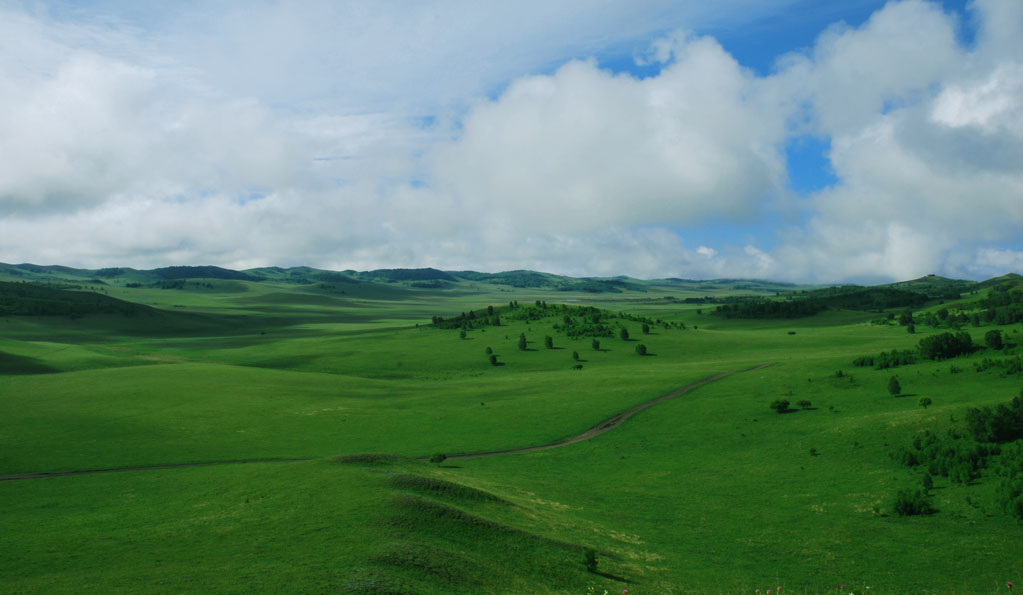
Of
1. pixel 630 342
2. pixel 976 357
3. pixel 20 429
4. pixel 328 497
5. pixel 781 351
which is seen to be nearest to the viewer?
pixel 328 497

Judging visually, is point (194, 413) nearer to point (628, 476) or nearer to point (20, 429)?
point (20, 429)

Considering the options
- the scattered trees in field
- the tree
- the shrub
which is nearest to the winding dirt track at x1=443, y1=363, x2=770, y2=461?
the scattered trees in field

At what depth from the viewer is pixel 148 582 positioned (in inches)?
868

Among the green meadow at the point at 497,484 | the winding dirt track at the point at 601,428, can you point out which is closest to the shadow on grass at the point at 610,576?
the green meadow at the point at 497,484

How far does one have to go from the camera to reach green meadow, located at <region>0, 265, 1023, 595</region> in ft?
83.9

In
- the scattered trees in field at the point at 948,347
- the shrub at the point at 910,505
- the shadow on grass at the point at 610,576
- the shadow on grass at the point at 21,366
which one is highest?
the scattered trees in field at the point at 948,347

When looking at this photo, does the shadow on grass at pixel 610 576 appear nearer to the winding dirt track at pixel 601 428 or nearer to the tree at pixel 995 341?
the winding dirt track at pixel 601 428

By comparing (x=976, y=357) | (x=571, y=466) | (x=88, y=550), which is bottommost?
(x=571, y=466)

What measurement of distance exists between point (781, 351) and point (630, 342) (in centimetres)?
3739

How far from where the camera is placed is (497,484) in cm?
4341

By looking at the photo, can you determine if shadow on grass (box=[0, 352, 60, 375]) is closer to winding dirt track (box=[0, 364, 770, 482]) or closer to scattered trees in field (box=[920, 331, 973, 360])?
winding dirt track (box=[0, 364, 770, 482])

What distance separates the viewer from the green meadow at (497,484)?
25578 mm

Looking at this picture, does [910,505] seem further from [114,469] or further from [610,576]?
[114,469]

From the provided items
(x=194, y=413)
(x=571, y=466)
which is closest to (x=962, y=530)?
(x=571, y=466)
